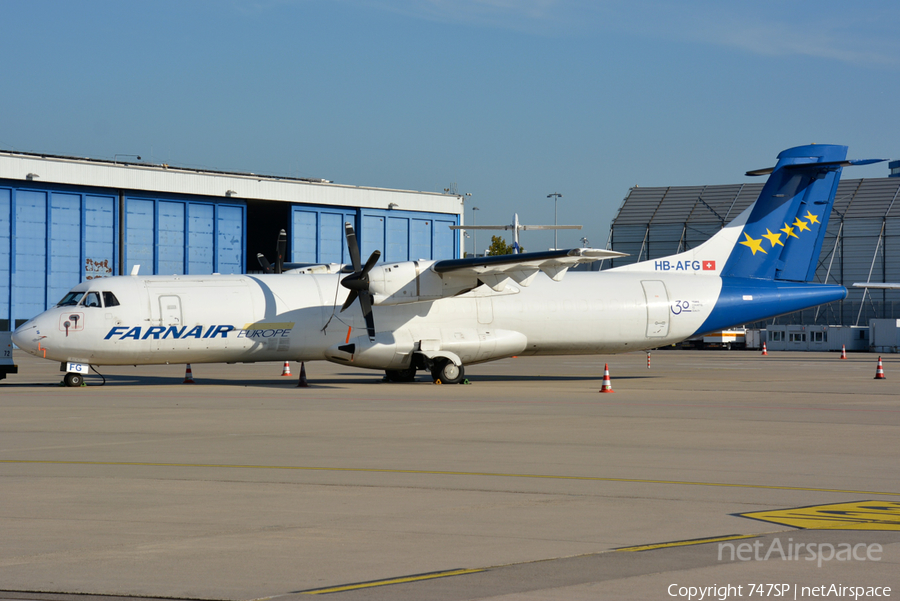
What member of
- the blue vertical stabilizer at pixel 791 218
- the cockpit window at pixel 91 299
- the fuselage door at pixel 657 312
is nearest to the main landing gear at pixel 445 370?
the fuselage door at pixel 657 312

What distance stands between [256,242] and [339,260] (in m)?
7.88

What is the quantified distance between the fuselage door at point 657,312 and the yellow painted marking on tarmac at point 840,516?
1866 centimetres

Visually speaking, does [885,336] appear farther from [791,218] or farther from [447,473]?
[447,473]

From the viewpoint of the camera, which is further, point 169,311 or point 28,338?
point 169,311

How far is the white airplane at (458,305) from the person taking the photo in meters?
23.4

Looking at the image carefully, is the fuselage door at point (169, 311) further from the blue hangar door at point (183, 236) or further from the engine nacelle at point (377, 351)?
the blue hangar door at point (183, 236)

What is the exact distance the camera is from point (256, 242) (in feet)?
218

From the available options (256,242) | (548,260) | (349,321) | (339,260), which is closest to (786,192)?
(548,260)

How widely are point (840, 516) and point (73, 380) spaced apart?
20295 mm

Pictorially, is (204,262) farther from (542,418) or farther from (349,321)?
(542,418)

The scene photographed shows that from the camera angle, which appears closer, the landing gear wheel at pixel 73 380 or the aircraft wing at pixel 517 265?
the aircraft wing at pixel 517 265

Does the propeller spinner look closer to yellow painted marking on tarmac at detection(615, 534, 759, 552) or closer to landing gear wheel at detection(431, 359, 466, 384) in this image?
landing gear wheel at detection(431, 359, 466, 384)

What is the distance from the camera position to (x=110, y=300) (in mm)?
23328

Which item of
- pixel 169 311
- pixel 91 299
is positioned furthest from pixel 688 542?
pixel 91 299
